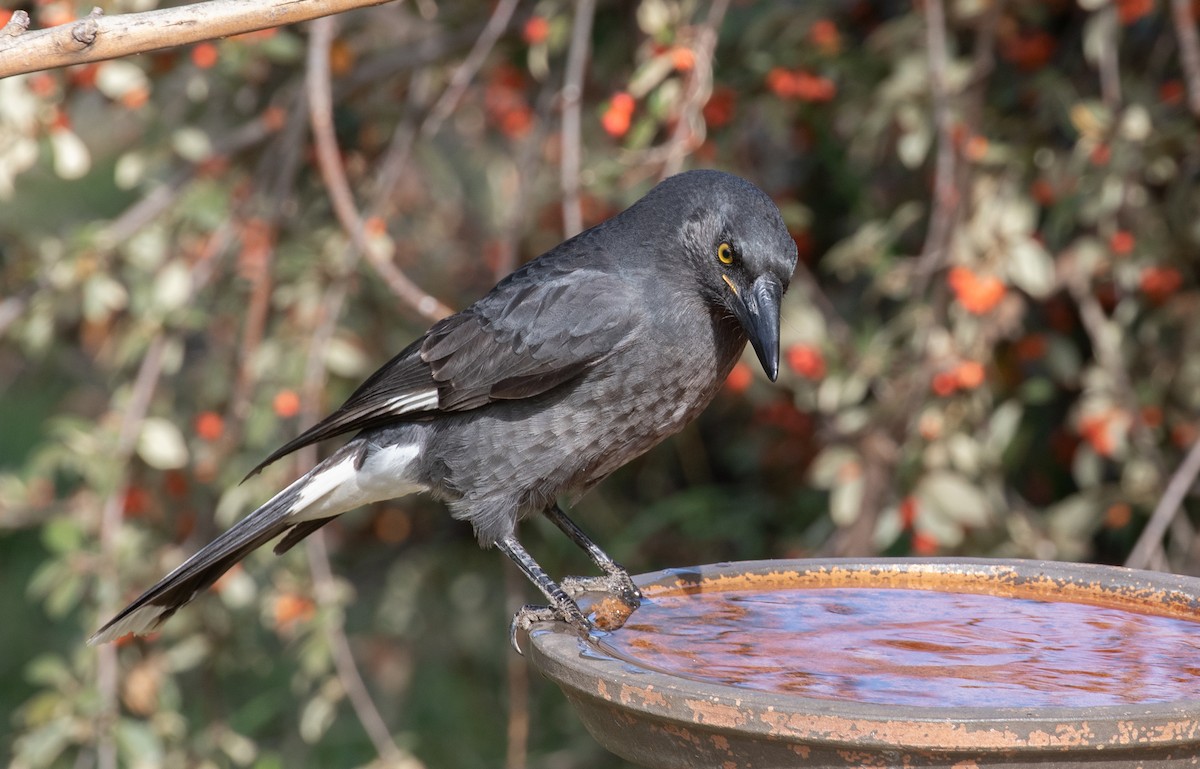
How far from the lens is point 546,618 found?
9.86ft

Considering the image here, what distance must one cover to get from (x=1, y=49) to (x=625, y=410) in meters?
1.55

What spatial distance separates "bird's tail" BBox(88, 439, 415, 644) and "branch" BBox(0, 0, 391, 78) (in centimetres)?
158

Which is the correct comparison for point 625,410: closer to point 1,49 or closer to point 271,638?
point 1,49

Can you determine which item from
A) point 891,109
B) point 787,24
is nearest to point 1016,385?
point 891,109

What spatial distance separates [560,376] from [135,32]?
1390 millimetres

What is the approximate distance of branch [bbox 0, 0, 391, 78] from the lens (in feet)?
7.25

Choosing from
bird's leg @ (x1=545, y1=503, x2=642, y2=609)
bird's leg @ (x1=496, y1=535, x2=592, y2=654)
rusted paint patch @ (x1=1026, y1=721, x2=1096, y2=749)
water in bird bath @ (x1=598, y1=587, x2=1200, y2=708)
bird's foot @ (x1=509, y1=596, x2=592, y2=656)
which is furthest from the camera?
bird's leg @ (x1=545, y1=503, x2=642, y2=609)

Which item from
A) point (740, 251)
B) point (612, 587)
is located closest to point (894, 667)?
point (612, 587)

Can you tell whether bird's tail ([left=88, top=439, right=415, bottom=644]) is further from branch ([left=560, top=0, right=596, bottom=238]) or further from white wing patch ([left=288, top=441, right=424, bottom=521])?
branch ([left=560, top=0, right=596, bottom=238])

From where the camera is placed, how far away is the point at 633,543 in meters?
5.40

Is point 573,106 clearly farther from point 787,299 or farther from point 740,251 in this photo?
point 740,251

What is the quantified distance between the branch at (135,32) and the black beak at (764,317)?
45.6 inches

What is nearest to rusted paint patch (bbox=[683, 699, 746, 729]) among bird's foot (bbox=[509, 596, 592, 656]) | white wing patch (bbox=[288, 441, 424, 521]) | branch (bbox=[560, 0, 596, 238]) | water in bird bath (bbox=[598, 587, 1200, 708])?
water in bird bath (bbox=[598, 587, 1200, 708])

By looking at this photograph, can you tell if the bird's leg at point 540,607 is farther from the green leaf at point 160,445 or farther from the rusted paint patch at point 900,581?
the green leaf at point 160,445
